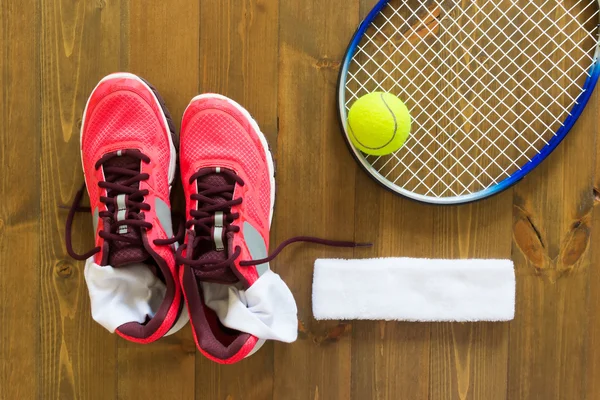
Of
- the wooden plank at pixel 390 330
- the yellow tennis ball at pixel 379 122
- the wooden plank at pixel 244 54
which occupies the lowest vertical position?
the wooden plank at pixel 390 330

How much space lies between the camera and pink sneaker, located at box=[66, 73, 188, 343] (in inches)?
30.4

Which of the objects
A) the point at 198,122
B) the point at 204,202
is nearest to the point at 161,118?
the point at 198,122

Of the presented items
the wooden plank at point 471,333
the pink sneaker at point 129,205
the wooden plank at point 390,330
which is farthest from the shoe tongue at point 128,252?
the wooden plank at point 471,333

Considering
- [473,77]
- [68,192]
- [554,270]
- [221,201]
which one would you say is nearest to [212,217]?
[221,201]

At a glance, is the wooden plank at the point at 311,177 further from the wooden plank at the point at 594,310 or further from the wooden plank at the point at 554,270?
the wooden plank at the point at 594,310

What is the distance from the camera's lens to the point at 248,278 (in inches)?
30.6

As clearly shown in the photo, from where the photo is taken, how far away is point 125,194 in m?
0.81

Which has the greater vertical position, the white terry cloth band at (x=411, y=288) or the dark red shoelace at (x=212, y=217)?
the dark red shoelace at (x=212, y=217)

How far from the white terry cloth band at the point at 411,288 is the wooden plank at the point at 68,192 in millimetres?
414

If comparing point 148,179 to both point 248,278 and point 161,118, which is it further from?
point 248,278

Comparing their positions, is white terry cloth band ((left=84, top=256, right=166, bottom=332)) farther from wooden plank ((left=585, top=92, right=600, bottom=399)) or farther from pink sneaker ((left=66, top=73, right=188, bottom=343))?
wooden plank ((left=585, top=92, right=600, bottom=399))

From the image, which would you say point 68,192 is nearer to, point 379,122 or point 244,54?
Answer: point 244,54

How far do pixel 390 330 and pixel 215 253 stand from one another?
36 cm

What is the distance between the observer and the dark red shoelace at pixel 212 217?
2.50ft
